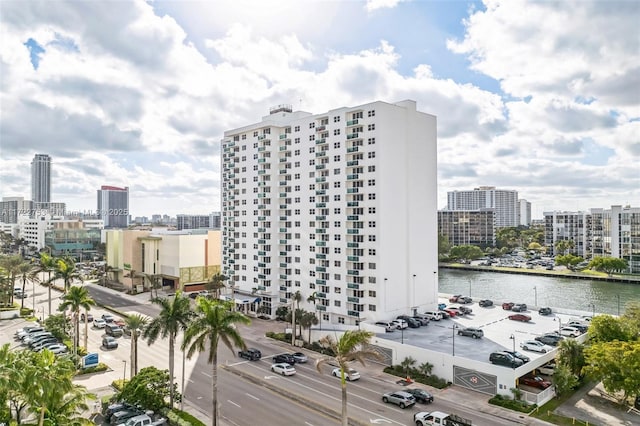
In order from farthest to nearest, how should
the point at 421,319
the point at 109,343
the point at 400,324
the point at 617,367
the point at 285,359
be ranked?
the point at 421,319 → the point at 109,343 → the point at 400,324 → the point at 285,359 → the point at 617,367

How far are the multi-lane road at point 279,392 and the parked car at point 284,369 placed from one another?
1.82 ft

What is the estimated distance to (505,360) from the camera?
4234 centimetres

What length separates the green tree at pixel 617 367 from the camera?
35.8 m

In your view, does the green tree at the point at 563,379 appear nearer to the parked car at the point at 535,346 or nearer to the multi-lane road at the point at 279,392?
the parked car at the point at 535,346

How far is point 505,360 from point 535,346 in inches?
284

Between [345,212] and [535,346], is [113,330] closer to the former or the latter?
[345,212]

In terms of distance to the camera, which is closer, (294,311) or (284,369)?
(284,369)

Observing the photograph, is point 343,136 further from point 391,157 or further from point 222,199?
point 222,199

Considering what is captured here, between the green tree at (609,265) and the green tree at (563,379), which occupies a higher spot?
the green tree at (609,265)

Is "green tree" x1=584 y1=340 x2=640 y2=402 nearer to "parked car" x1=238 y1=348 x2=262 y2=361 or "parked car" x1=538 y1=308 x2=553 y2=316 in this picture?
"parked car" x1=538 y1=308 x2=553 y2=316

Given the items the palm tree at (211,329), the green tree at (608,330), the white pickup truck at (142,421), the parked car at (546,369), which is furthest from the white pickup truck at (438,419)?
the green tree at (608,330)

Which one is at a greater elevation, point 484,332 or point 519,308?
point 519,308

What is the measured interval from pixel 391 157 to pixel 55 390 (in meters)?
49.4

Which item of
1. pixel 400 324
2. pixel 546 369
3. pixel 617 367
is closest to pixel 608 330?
pixel 546 369
